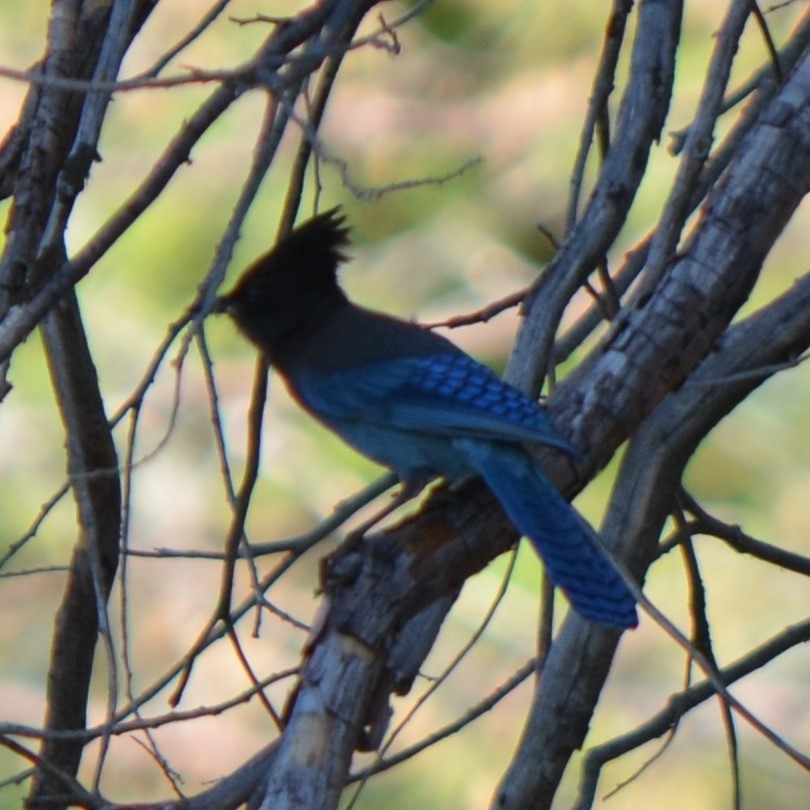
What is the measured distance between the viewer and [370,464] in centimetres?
453

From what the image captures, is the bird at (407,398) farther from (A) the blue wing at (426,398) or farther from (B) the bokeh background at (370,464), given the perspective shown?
(B) the bokeh background at (370,464)

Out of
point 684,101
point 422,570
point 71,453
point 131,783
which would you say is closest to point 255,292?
point 71,453

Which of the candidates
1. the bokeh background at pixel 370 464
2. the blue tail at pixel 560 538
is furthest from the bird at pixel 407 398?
the bokeh background at pixel 370 464

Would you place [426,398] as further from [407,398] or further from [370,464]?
[370,464]

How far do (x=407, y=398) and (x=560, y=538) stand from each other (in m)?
0.63

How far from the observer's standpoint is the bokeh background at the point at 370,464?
4277mm

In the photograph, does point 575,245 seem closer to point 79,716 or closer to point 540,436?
point 540,436

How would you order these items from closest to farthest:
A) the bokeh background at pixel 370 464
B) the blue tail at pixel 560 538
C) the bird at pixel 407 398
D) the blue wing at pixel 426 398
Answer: the blue tail at pixel 560 538 → the bird at pixel 407 398 → the blue wing at pixel 426 398 → the bokeh background at pixel 370 464

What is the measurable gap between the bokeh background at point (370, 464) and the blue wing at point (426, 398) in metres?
1.24

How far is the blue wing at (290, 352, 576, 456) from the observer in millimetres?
2447

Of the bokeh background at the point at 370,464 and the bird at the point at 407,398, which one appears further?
the bokeh background at the point at 370,464

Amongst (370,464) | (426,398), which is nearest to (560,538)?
(426,398)

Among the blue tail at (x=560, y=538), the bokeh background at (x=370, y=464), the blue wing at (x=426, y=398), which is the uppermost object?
the bokeh background at (x=370, y=464)

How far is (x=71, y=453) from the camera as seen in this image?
239 cm
